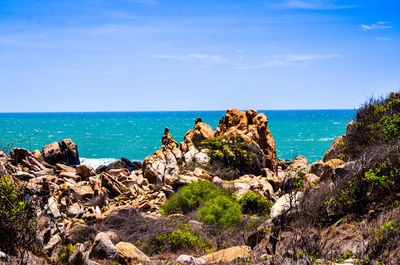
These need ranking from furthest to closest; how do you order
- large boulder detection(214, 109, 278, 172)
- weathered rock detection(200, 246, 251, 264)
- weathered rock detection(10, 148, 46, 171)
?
large boulder detection(214, 109, 278, 172) → weathered rock detection(10, 148, 46, 171) → weathered rock detection(200, 246, 251, 264)

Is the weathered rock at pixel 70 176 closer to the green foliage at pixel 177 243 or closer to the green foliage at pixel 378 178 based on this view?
the green foliage at pixel 177 243

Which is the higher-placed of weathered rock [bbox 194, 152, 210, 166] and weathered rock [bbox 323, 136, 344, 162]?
weathered rock [bbox 323, 136, 344, 162]

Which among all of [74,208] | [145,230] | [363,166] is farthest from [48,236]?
[363,166]

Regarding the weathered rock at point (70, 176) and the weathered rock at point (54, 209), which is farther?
the weathered rock at point (70, 176)

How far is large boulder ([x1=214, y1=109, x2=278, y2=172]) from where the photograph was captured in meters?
26.9

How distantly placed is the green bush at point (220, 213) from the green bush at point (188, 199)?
112 cm

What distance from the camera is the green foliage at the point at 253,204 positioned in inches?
657

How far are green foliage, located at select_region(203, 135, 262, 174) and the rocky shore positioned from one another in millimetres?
65

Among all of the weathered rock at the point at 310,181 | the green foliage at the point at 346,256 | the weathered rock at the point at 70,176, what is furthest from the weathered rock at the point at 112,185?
the green foliage at the point at 346,256

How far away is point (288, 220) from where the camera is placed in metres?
10.8

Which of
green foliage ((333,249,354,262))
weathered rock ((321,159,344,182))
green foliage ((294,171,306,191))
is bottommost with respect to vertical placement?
green foliage ((333,249,354,262))

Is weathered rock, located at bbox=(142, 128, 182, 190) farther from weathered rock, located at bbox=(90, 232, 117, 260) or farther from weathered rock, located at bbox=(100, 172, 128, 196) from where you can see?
weathered rock, located at bbox=(90, 232, 117, 260)

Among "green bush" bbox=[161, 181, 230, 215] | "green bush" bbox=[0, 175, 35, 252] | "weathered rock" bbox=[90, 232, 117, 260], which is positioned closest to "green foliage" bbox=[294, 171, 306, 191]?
"green bush" bbox=[161, 181, 230, 215]

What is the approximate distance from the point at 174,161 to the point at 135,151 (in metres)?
35.1
